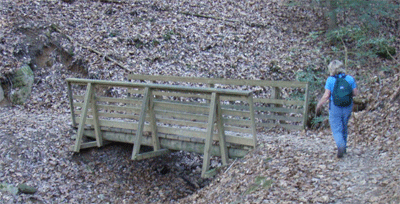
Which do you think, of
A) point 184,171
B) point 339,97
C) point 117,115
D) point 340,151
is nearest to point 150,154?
point 117,115

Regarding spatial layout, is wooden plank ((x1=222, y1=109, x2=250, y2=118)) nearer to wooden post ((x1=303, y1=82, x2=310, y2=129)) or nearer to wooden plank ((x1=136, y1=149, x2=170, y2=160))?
wooden plank ((x1=136, y1=149, x2=170, y2=160))

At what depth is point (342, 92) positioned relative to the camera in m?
6.34

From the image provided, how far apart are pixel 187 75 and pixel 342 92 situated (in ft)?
23.5

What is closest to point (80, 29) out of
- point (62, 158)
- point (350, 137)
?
point (62, 158)

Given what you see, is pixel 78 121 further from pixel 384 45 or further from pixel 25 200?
pixel 384 45

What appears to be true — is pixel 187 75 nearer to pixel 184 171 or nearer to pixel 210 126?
pixel 184 171

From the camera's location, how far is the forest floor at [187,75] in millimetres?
6352

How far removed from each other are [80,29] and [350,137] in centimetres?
982

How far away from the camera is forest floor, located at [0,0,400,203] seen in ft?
20.8

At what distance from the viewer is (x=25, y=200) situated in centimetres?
786

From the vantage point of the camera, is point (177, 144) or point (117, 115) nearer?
point (177, 144)

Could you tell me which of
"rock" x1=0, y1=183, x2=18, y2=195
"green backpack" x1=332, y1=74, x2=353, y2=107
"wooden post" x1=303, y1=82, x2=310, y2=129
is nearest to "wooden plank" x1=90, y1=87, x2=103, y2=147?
"rock" x1=0, y1=183, x2=18, y2=195

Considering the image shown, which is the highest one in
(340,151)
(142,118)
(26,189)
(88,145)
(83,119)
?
(142,118)

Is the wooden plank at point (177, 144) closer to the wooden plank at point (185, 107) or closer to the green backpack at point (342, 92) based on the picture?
the wooden plank at point (185, 107)
